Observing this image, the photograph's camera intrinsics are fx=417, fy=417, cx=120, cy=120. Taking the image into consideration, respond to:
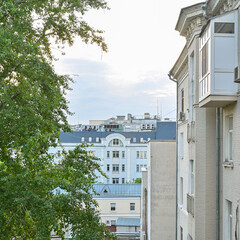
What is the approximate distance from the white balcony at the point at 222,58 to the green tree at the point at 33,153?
12.9ft

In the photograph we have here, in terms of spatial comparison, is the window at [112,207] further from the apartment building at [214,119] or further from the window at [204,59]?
the window at [204,59]

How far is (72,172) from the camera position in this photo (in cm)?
1136

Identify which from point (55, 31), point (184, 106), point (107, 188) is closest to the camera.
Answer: point (55, 31)

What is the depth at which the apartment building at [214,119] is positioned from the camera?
33.1 feet

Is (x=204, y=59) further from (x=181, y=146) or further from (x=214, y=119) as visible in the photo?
(x=181, y=146)

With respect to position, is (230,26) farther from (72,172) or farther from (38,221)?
(38,221)

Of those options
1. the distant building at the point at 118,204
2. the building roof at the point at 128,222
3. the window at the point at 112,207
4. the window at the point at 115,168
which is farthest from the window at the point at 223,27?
the window at the point at 115,168

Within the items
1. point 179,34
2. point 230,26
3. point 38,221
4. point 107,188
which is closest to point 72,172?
point 38,221

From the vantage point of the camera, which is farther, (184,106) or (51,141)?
(184,106)

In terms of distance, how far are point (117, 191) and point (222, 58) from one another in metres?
38.3

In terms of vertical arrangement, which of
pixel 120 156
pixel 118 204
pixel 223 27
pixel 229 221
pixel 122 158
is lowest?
pixel 118 204

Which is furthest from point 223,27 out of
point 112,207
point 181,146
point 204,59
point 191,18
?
point 112,207

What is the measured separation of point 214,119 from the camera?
12828mm

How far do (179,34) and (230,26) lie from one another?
19.1ft
